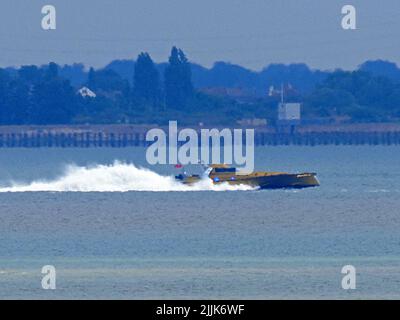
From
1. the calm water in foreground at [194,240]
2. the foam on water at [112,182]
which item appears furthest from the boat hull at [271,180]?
the foam on water at [112,182]

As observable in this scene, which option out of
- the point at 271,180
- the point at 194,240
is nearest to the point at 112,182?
the point at 271,180

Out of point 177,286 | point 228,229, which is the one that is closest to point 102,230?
point 228,229

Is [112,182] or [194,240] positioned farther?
[112,182]

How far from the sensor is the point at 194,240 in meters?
62.7

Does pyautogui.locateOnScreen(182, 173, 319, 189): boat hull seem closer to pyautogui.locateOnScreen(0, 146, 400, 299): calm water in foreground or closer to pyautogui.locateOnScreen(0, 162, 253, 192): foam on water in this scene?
pyautogui.locateOnScreen(0, 146, 400, 299): calm water in foreground

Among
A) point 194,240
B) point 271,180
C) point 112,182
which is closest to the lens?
point 194,240

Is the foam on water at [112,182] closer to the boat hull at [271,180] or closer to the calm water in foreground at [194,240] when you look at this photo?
the calm water in foreground at [194,240]

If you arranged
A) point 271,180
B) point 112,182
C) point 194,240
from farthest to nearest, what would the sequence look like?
1. point 112,182
2. point 271,180
3. point 194,240

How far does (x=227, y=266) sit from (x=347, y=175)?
6833 cm

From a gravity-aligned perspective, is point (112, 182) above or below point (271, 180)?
below

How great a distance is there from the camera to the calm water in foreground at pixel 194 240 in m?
48.1

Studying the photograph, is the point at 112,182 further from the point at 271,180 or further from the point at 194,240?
the point at 194,240

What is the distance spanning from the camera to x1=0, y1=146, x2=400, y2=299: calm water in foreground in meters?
48.1
